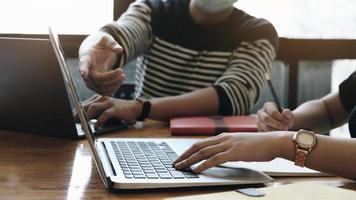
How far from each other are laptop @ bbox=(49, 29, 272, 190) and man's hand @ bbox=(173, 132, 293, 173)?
0.02 metres

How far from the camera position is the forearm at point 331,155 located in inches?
34.7

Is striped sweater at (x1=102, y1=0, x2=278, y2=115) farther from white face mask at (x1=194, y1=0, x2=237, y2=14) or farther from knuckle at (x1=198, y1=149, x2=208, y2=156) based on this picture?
knuckle at (x1=198, y1=149, x2=208, y2=156)

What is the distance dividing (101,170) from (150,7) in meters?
1.16

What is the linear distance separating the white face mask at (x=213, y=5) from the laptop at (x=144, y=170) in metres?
0.88

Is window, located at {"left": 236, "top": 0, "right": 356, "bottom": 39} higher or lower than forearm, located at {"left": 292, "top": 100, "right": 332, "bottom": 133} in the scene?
higher

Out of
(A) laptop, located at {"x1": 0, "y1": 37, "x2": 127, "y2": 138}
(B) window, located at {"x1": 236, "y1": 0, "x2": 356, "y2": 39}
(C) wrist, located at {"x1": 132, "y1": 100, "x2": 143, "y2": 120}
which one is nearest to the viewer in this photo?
(A) laptop, located at {"x1": 0, "y1": 37, "x2": 127, "y2": 138}

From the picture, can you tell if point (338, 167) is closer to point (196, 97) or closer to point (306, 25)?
point (196, 97)

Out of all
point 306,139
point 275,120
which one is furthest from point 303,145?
point 275,120

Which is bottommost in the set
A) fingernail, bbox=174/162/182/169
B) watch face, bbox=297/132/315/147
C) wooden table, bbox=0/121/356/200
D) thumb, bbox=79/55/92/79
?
wooden table, bbox=0/121/356/200

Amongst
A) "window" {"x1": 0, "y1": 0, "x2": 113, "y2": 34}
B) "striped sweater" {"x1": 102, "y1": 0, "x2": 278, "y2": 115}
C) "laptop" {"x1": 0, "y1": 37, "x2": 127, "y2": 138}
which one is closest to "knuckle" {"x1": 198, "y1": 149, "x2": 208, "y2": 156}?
"laptop" {"x1": 0, "y1": 37, "x2": 127, "y2": 138}

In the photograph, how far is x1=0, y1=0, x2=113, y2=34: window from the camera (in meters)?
2.37

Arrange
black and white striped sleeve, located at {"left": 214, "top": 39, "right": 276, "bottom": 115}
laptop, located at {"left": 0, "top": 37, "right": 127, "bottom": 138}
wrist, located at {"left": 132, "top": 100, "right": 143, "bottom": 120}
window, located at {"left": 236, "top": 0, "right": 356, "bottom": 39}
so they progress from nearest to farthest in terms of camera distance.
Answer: laptop, located at {"left": 0, "top": 37, "right": 127, "bottom": 138}, wrist, located at {"left": 132, "top": 100, "right": 143, "bottom": 120}, black and white striped sleeve, located at {"left": 214, "top": 39, "right": 276, "bottom": 115}, window, located at {"left": 236, "top": 0, "right": 356, "bottom": 39}

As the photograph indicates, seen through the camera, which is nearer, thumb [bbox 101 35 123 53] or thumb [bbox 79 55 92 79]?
thumb [bbox 79 55 92 79]

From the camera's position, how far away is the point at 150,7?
6.19 feet
